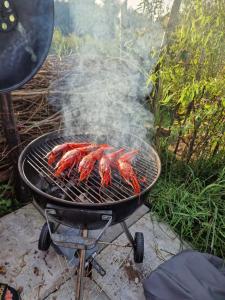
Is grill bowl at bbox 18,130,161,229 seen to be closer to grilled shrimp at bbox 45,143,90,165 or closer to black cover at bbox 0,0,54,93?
grilled shrimp at bbox 45,143,90,165

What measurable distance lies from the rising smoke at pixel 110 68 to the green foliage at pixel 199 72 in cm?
35

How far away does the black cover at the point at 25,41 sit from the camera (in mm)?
1615

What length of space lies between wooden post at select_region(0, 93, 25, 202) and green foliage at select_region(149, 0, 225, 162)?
6.19 ft

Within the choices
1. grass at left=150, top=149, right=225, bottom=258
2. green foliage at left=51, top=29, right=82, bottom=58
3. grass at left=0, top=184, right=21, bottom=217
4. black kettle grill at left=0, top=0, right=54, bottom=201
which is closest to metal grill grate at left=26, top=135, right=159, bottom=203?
black kettle grill at left=0, top=0, right=54, bottom=201

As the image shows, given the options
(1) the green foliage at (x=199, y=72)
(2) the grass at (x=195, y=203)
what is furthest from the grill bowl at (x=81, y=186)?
(2) the grass at (x=195, y=203)

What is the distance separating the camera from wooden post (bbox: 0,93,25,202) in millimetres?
2941

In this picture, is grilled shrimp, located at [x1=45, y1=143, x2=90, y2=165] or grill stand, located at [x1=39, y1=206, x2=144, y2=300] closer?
grill stand, located at [x1=39, y1=206, x2=144, y2=300]

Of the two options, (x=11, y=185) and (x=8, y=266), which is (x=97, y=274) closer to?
(x=8, y=266)

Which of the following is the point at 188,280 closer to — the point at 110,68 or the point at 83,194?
the point at 83,194

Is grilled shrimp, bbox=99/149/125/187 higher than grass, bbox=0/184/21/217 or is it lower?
higher

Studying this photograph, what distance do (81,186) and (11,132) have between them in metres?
1.51

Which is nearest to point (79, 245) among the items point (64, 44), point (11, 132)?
point (11, 132)

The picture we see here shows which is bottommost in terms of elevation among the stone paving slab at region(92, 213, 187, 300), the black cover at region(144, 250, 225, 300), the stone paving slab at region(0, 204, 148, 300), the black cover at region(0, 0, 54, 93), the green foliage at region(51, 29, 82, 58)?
the stone paving slab at region(92, 213, 187, 300)

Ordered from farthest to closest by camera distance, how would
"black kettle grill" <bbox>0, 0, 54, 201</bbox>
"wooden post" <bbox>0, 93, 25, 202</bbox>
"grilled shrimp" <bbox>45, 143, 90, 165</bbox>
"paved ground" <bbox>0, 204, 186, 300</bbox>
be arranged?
"wooden post" <bbox>0, 93, 25, 202</bbox>
"paved ground" <bbox>0, 204, 186, 300</bbox>
"grilled shrimp" <bbox>45, 143, 90, 165</bbox>
"black kettle grill" <bbox>0, 0, 54, 201</bbox>
